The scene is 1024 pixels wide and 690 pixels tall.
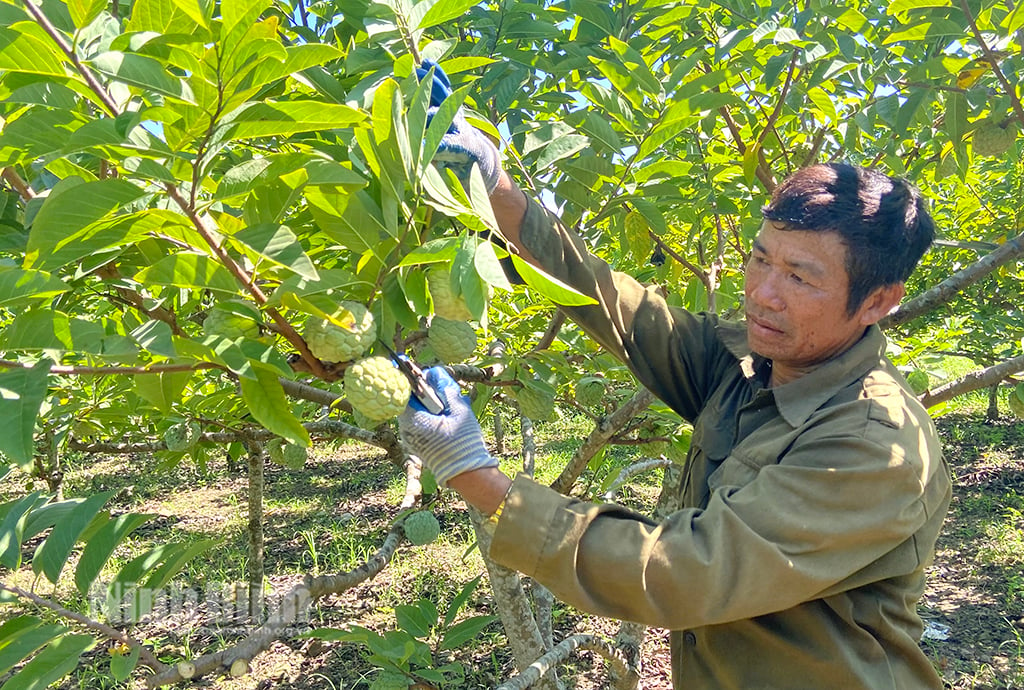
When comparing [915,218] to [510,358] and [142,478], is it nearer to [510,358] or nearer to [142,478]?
[510,358]

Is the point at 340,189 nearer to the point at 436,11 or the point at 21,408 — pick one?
the point at 436,11

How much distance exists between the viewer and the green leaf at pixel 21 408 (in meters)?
1.02

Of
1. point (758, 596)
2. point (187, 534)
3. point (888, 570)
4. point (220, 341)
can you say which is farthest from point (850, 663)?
point (187, 534)

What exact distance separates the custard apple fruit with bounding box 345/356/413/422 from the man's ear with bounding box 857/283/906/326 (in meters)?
1.07

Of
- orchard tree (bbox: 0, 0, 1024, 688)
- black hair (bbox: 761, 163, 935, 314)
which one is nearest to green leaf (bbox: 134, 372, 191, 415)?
orchard tree (bbox: 0, 0, 1024, 688)

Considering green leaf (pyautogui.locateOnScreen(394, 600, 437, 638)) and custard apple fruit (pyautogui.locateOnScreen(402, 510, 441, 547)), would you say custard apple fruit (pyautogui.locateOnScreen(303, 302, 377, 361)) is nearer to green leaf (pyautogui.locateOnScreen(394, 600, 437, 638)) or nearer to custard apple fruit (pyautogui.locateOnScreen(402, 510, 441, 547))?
custard apple fruit (pyautogui.locateOnScreen(402, 510, 441, 547))

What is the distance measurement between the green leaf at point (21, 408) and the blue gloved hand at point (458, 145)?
2.52 ft

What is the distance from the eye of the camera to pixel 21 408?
3.54 feet

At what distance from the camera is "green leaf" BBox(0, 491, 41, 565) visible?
1.46 meters

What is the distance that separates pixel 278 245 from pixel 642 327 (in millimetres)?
1247

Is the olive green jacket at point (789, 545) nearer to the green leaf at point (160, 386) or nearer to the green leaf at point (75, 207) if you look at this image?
the green leaf at point (160, 386)

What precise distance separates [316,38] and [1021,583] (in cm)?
524

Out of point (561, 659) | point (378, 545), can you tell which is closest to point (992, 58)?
point (561, 659)

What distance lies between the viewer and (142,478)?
304 inches
